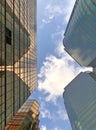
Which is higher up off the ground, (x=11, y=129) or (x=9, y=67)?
(x=9, y=67)

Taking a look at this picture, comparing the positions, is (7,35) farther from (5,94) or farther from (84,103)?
(84,103)

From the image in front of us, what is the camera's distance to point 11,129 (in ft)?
202

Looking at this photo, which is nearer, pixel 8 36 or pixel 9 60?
pixel 8 36

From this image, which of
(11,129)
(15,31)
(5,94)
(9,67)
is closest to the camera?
(5,94)

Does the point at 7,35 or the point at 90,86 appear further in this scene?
the point at 90,86

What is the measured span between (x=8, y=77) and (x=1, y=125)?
832 centimetres

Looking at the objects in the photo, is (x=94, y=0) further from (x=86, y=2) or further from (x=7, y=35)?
(x=7, y=35)

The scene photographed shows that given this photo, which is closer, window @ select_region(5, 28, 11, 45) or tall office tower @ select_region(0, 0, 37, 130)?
tall office tower @ select_region(0, 0, 37, 130)

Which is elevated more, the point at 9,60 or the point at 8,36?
the point at 8,36

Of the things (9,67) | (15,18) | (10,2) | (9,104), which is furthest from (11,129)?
(10,2)

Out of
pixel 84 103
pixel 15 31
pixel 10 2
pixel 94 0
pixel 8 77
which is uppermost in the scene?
pixel 94 0

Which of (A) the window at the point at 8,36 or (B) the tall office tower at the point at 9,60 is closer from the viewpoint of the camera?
(B) the tall office tower at the point at 9,60

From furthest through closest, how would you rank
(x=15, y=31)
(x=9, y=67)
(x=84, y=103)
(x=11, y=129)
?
(x=84, y=103) < (x=11, y=129) < (x=15, y=31) < (x=9, y=67)

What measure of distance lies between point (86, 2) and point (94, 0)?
5.78 meters
